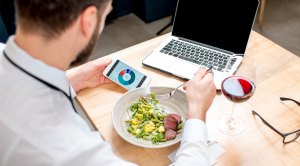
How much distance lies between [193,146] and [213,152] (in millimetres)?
97

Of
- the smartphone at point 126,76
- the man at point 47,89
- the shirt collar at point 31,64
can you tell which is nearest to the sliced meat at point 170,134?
the man at point 47,89

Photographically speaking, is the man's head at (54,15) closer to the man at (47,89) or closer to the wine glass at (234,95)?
the man at (47,89)

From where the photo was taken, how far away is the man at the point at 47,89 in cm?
67

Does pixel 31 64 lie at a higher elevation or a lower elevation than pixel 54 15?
lower

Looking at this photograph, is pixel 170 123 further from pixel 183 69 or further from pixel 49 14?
pixel 49 14

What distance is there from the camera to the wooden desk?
0.89 metres

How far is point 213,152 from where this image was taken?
0.90 metres

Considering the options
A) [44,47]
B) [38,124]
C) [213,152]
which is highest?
[44,47]

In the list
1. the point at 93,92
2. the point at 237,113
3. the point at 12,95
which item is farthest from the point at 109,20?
the point at 12,95

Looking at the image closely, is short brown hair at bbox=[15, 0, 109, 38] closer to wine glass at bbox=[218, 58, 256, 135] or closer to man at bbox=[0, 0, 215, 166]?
man at bbox=[0, 0, 215, 166]

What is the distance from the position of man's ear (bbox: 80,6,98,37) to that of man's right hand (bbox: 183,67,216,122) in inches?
14.0

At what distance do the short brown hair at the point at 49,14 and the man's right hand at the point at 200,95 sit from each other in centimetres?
40

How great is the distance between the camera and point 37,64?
737mm

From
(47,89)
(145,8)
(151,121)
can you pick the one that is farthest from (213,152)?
(145,8)
